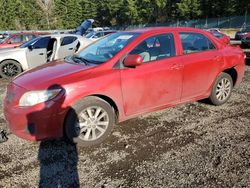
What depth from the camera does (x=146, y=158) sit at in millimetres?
3992

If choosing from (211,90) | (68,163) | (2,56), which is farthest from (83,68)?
(2,56)

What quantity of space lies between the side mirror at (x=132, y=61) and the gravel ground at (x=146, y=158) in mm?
1133

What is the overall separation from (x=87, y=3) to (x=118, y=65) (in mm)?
76081

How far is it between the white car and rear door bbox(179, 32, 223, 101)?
17.9 feet

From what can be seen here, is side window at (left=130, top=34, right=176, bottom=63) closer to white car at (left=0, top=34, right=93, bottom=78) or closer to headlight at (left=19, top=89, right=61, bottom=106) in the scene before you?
headlight at (left=19, top=89, right=61, bottom=106)

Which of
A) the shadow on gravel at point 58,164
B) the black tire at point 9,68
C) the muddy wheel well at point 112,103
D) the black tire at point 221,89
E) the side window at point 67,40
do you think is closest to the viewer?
the shadow on gravel at point 58,164

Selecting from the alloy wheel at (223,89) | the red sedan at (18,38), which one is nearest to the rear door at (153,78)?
the alloy wheel at (223,89)

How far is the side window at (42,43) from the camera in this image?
1024 centimetres

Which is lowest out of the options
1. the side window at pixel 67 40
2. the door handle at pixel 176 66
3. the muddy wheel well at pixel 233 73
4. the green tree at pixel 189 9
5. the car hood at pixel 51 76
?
the green tree at pixel 189 9

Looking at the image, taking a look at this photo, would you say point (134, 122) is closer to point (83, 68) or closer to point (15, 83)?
point (83, 68)

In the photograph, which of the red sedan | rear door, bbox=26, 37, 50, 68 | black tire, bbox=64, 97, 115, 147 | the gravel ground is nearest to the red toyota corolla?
black tire, bbox=64, 97, 115, 147

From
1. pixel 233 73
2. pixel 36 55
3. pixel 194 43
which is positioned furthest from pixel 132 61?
pixel 36 55

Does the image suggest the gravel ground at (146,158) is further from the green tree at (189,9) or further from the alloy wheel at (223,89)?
the green tree at (189,9)

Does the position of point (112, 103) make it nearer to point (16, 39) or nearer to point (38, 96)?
point (38, 96)
